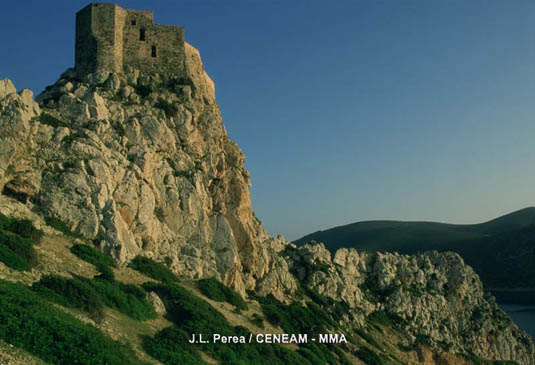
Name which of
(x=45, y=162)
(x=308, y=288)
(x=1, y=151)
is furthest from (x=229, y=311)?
(x=308, y=288)

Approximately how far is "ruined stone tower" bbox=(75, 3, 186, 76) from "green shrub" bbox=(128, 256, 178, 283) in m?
16.7

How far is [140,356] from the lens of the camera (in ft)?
53.5

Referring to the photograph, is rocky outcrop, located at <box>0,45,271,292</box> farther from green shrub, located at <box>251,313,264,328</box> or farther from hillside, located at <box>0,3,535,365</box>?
green shrub, located at <box>251,313,264,328</box>

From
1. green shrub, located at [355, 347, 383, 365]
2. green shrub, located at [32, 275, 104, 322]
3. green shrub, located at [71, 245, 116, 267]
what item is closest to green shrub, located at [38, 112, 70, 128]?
green shrub, located at [71, 245, 116, 267]

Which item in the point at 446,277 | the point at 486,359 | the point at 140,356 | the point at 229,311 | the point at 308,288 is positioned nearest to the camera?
the point at 140,356

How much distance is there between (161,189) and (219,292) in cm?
756

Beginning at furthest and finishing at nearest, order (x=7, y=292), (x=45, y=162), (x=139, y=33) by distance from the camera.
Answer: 1. (x=139, y=33)
2. (x=45, y=162)
3. (x=7, y=292)

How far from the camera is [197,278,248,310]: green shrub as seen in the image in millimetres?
26625

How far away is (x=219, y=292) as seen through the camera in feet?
90.4

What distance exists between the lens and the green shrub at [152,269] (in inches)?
950

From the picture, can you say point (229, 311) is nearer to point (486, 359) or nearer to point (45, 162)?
point (45, 162)

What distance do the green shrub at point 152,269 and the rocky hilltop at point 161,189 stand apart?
478 millimetres

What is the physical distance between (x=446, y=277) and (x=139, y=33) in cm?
4564

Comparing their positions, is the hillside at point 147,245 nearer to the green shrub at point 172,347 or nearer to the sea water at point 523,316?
the green shrub at point 172,347
